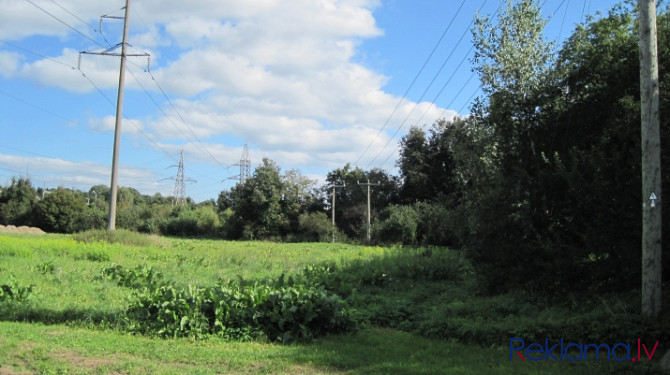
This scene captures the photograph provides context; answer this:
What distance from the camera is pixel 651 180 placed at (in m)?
8.16

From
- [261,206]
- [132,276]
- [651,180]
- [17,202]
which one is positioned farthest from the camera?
[17,202]

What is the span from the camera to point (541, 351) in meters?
7.39

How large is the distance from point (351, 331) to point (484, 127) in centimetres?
845

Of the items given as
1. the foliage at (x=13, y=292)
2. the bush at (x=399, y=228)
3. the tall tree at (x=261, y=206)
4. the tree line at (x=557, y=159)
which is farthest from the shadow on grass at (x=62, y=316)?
the tall tree at (x=261, y=206)

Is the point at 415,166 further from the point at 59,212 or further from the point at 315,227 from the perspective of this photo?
the point at 59,212


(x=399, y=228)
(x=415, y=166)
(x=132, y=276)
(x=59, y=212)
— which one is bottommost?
(x=132, y=276)

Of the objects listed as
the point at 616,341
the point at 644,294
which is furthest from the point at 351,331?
the point at 644,294

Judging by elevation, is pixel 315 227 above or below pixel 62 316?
above

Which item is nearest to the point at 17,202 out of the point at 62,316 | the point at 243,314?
the point at 62,316

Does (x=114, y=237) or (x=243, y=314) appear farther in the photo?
(x=114, y=237)

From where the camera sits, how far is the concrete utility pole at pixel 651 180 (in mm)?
8070

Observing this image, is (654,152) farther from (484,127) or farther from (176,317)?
(176,317)

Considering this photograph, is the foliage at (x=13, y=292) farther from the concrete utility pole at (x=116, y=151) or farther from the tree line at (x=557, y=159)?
the concrete utility pole at (x=116, y=151)

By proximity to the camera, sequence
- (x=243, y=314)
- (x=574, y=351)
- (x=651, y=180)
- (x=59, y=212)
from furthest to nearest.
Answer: (x=59, y=212) < (x=243, y=314) < (x=651, y=180) < (x=574, y=351)
